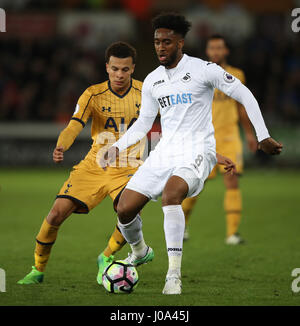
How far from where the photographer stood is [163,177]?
5297mm

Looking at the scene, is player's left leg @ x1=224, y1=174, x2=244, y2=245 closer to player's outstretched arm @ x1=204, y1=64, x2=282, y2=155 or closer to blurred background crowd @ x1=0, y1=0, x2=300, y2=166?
player's outstretched arm @ x1=204, y1=64, x2=282, y2=155

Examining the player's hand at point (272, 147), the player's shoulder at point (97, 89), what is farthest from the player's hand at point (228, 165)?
the player's shoulder at point (97, 89)

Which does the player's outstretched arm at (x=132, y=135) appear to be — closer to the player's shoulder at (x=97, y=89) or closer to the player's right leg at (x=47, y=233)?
the player's right leg at (x=47, y=233)

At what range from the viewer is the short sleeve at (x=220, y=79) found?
5168mm

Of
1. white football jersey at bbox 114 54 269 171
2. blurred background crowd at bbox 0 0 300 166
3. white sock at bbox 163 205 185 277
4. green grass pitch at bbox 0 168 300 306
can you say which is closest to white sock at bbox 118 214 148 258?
green grass pitch at bbox 0 168 300 306

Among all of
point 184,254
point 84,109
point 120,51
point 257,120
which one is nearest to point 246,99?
point 257,120

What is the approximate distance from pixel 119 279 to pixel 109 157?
1.02 meters

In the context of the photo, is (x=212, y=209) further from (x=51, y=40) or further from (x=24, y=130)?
(x=51, y=40)

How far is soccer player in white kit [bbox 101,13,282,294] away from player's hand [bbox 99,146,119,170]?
13.7 inches

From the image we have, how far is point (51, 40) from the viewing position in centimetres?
2145

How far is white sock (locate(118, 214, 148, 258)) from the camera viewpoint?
562 centimetres

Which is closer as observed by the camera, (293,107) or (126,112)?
(126,112)

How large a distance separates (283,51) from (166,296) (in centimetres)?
1688
